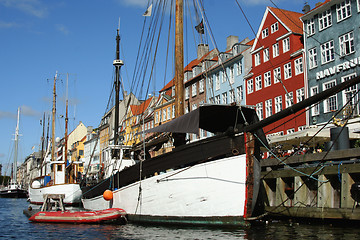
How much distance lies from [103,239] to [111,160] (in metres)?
10.3

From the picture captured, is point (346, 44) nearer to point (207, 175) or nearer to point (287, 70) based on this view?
point (287, 70)

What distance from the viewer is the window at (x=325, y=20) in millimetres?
32156

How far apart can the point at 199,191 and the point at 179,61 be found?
23.6ft

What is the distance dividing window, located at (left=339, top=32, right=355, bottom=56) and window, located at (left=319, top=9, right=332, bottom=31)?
1.87 m

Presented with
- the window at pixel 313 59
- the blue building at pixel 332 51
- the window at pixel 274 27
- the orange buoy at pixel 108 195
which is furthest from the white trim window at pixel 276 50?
the orange buoy at pixel 108 195

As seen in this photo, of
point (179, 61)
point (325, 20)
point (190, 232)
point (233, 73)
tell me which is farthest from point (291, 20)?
point (190, 232)

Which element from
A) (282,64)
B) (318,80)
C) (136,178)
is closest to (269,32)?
(282,64)

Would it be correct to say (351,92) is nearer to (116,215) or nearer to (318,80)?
(318,80)

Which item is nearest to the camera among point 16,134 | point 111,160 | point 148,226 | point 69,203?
point 148,226

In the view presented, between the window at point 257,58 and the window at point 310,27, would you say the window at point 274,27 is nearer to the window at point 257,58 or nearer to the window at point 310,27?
the window at point 257,58

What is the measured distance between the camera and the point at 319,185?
15688 mm

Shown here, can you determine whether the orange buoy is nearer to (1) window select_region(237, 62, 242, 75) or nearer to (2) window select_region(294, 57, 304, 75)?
(2) window select_region(294, 57, 304, 75)

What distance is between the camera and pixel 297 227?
14.6 meters

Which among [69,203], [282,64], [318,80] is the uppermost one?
[282,64]
